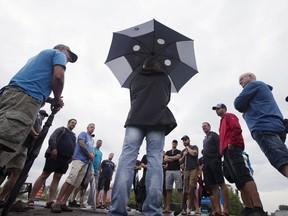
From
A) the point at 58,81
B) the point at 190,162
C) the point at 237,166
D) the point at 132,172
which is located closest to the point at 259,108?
the point at 237,166

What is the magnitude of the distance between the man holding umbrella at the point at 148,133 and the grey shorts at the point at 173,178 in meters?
4.82

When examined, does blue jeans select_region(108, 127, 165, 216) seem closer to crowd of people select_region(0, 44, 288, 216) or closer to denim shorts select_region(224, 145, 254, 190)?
crowd of people select_region(0, 44, 288, 216)

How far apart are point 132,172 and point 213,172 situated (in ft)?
12.0

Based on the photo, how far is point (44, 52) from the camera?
3102mm

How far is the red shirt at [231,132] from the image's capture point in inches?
160

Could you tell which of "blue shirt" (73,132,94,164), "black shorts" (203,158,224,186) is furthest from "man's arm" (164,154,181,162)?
"blue shirt" (73,132,94,164)

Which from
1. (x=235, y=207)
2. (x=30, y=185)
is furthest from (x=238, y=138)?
(x=235, y=207)

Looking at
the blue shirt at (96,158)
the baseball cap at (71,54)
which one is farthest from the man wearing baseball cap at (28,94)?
the blue shirt at (96,158)

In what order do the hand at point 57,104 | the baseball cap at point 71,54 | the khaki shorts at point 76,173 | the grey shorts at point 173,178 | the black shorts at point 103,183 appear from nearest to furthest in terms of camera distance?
the hand at point 57,104 → the baseball cap at point 71,54 → the khaki shorts at point 76,173 → the grey shorts at point 173,178 → the black shorts at point 103,183

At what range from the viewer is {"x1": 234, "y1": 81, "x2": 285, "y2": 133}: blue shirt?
3.25m

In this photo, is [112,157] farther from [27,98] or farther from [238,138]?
[27,98]

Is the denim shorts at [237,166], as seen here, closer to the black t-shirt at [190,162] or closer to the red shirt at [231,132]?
the red shirt at [231,132]

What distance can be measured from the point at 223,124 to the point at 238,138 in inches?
25.2

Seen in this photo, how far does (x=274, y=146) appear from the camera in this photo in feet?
9.84
